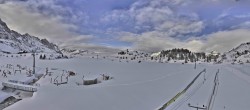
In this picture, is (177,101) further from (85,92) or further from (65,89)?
(65,89)

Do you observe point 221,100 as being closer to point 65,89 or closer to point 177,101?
point 177,101

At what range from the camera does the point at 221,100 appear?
724 inches

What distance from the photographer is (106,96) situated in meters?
20.3

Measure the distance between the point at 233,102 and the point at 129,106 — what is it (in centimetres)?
763

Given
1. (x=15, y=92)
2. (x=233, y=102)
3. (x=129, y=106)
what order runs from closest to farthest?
(x=129, y=106)
(x=233, y=102)
(x=15, y=92)


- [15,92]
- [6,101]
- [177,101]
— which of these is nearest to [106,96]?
[177,101]

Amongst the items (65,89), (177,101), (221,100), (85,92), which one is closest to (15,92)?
(65,89)

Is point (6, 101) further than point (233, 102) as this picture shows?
Yes

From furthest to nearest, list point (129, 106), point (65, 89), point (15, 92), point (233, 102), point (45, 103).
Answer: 1. point (15, 92)
2. point (65, 89)
3. point (45, 103)
4. point (233, 102)
5. point (129, 106)

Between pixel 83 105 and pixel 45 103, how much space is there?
145 inches

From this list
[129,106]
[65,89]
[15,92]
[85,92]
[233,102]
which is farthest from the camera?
[15,92]

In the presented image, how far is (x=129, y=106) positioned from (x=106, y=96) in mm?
4028

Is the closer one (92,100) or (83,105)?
(83,105)

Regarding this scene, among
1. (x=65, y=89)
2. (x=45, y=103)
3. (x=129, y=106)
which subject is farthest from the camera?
(x=65, y=89)
